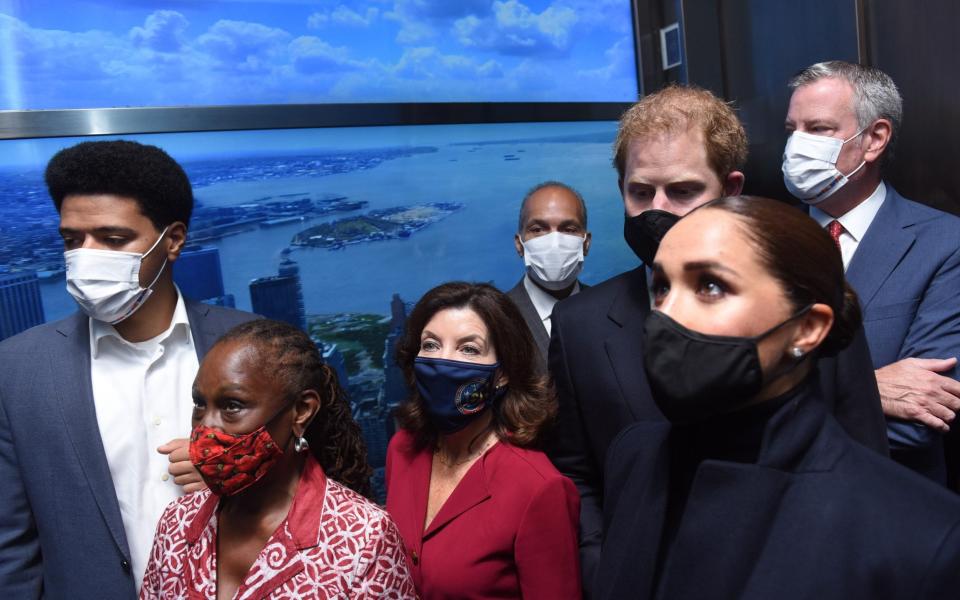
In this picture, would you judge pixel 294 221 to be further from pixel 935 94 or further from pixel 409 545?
pixel 935 94

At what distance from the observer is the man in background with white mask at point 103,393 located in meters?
1.84

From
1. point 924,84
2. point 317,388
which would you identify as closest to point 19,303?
point 317,388

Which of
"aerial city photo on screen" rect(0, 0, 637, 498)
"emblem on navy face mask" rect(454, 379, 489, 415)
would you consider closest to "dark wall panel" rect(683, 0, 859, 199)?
"aerial city photo on screen" rect(0, 0, 637, 498)

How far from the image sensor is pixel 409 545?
1828mm

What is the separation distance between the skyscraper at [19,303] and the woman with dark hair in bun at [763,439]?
2238mm

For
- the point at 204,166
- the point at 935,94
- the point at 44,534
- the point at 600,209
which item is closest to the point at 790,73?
the point at 935,94

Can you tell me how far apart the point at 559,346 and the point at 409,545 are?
598mm

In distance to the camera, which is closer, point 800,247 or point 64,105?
point 800,247

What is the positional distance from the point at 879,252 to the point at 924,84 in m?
1.23

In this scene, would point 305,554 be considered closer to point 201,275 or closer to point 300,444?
point 300,444

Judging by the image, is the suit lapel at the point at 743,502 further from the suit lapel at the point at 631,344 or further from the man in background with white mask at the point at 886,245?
the man in background with white mask at the point at 886,245

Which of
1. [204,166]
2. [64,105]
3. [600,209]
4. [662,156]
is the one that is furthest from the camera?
[600,209]

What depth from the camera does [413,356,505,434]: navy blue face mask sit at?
1876 mm

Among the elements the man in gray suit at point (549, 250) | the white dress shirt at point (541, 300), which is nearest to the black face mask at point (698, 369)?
the man in gray suit at point (549, 250)
